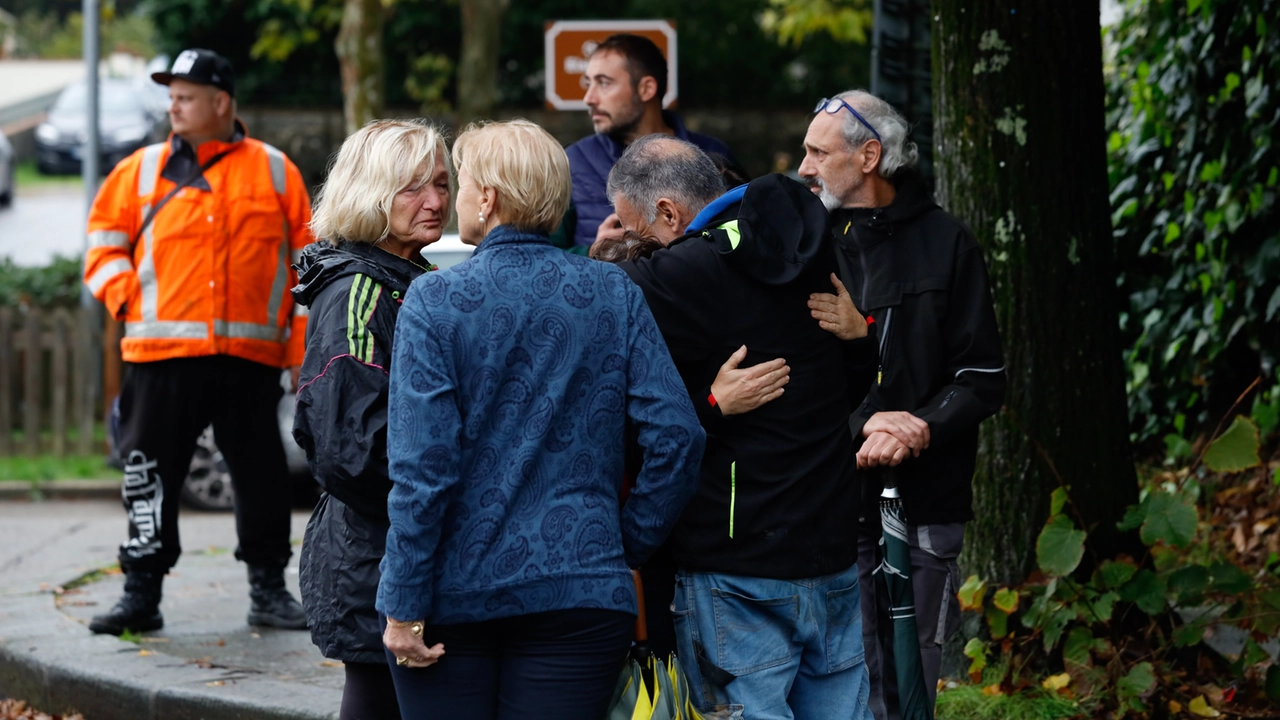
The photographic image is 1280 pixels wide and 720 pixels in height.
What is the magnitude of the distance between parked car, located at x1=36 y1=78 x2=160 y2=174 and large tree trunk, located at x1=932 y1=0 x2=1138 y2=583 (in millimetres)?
21566

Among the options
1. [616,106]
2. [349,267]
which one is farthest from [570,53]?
[349,267]

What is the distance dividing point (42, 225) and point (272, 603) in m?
22.0

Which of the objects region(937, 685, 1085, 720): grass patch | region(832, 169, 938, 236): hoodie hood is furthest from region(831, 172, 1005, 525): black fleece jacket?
region(937, 685, 1085, 720): grass patch

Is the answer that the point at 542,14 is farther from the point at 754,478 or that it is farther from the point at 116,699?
the point at 754,478

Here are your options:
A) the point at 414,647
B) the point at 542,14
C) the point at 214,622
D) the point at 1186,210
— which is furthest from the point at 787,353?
the point at 542,14

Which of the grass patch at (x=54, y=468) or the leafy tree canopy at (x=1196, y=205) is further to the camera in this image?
the grass patch at (x=54, y=468)

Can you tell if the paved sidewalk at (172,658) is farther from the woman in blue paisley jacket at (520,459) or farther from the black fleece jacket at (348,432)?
the woman in blue paisley jacket at (520,459)

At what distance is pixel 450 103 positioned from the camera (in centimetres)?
2053

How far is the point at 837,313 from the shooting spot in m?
3.16

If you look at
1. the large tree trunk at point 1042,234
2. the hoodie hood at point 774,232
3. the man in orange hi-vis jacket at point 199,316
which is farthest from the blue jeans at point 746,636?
the man in orange hi-vis jacket at point 199,316

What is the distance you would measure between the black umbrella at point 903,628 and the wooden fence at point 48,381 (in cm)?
910

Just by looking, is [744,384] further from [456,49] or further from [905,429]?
[456,49]

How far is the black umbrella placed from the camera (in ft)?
12.0

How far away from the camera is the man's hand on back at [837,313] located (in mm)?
3137
